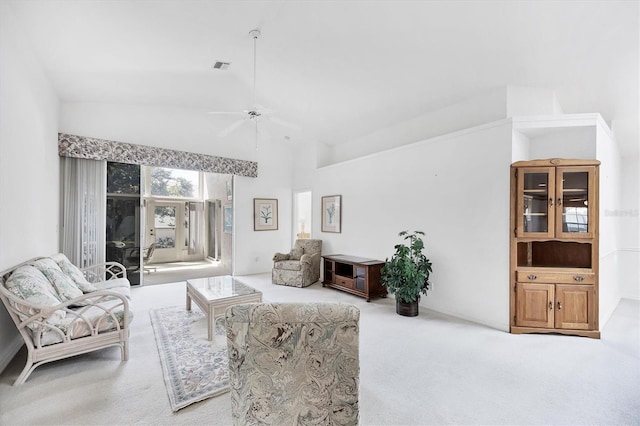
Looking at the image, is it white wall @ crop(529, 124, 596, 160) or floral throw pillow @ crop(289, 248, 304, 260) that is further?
floral throw pillow @ crop(289, 248, 304, 260)

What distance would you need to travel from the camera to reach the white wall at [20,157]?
110 inches

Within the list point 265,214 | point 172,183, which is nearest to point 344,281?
point 265,214

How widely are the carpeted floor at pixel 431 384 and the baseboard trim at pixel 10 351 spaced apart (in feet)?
0.18

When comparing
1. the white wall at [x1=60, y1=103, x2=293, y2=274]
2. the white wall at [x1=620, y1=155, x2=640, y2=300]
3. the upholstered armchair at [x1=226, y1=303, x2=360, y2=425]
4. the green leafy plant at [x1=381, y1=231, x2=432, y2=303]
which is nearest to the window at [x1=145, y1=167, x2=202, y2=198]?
the white wall at [x1=60, y1=103, x2=293, y2=274]

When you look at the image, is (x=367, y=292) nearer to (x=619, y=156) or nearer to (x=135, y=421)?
(x=135, y=421)

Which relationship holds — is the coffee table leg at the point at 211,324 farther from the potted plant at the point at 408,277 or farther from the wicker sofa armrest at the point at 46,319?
the potted plant at the point at 408,277

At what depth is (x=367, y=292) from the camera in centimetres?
491

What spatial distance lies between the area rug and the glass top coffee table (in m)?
0.23

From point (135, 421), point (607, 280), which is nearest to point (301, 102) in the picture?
point (135, 421)

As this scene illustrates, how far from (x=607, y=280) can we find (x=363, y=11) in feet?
15.2

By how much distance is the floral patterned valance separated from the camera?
5.03 meters

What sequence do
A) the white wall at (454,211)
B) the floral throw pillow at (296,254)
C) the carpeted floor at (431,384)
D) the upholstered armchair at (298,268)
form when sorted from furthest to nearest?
the floral throw pillow at (296,254) → the upholstered armchair at (298,268) → the white wall at (454,211) → the carpeted floor at (431,384)

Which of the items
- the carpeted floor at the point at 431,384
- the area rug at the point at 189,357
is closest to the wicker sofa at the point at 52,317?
the carpeted floor at the point at 431,384

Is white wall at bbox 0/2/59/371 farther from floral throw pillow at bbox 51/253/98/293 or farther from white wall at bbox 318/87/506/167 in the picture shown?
white wall at bbox 318/87/506/167
